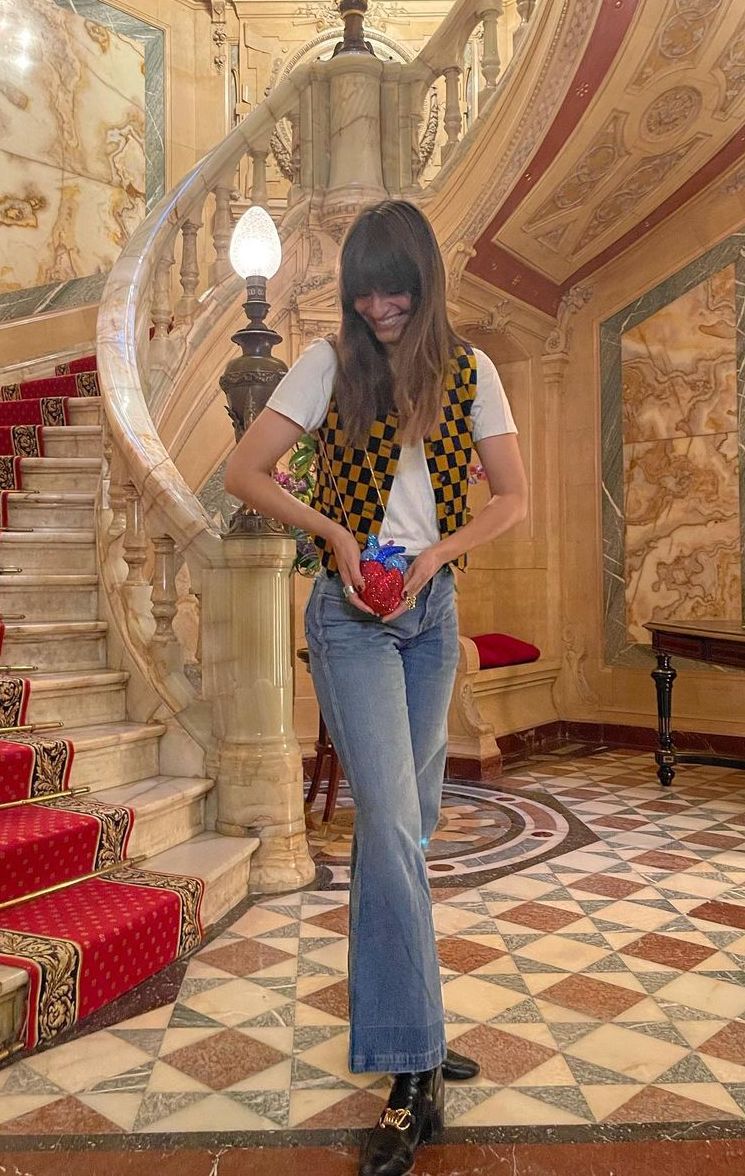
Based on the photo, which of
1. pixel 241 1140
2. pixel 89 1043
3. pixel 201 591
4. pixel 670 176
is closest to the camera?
pixel 241 1140

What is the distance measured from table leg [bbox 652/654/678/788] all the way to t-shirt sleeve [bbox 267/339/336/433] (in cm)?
375

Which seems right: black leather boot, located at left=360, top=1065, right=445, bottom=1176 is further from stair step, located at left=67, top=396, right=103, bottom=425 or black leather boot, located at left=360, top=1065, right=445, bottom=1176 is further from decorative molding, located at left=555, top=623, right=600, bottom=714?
decorative molding, located at left=555, top=623, right=600, bottom=714

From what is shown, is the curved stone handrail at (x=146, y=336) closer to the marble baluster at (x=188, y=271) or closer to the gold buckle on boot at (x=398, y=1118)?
the marble baluster at (x=188, y=271)

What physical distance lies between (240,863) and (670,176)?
4.58 metres

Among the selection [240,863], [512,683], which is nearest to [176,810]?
[240,863]

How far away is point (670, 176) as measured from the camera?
5617 millimetres

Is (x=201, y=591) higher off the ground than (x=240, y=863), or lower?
higher

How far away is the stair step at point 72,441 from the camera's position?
4.59 metres

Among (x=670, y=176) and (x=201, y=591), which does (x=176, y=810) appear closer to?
(x=201, y=591)

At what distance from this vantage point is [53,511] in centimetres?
415

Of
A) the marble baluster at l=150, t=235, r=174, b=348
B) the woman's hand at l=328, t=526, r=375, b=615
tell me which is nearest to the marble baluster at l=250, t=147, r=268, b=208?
the marble baluster at l=150, t=235, r=174, b=348

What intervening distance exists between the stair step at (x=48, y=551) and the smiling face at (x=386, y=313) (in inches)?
98.3

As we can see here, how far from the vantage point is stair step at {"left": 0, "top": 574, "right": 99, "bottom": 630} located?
11.9 feet

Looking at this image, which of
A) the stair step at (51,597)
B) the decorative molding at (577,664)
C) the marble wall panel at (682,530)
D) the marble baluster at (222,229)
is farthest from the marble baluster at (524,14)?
the decorative molding at (577,664)
